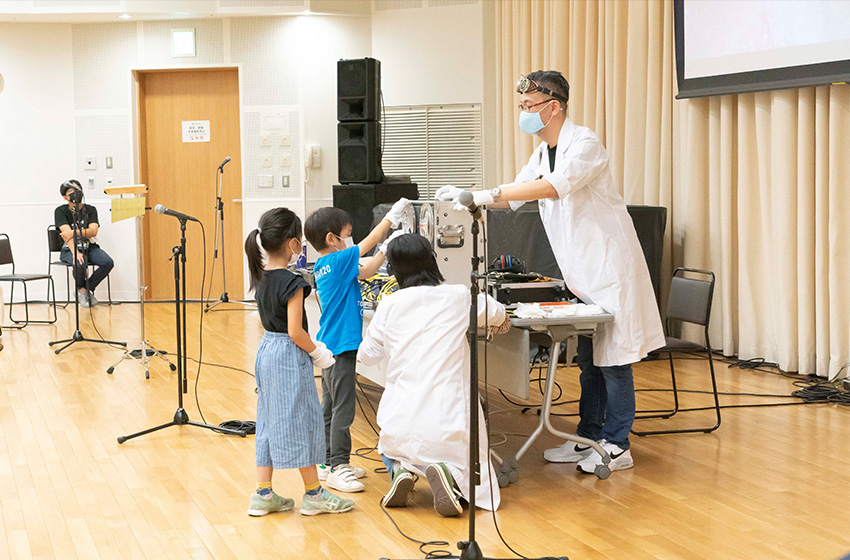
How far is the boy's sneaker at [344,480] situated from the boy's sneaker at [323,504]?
0.21m

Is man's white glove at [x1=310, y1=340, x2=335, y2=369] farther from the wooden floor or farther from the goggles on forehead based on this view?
the goggles on forehead

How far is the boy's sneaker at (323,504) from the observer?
3.27m

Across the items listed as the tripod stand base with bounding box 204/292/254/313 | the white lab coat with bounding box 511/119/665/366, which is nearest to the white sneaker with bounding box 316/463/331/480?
the white lab coat with bounding box 511/119/665/366

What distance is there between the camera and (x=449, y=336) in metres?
3.22

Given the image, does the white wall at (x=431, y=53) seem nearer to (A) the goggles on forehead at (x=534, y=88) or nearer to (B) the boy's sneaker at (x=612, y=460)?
(A) the goggles on forehead at (x=534, y=88)

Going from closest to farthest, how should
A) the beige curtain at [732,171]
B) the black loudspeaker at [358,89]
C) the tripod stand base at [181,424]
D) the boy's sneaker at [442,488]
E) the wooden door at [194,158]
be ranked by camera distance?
1. the boy's sneaker at [442,488]
2. the tripod stand base at [181,424]
3. the beige curtain at [732,171]
4. the black loudspeaker at [358,89]
5. the wooden door at [194,158]

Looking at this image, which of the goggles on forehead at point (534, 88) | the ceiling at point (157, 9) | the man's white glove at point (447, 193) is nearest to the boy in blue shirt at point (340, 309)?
the man's white glove at point (447, 193)

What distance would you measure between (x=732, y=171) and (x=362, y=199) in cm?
322

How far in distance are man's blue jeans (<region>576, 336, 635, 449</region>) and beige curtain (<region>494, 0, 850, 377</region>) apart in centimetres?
211

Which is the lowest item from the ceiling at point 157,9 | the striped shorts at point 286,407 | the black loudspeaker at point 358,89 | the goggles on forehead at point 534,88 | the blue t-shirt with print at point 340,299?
the striped shorts at point 286,407

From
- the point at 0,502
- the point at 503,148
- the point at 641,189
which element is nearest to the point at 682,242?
the point at 641,189

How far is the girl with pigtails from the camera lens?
10.5ft

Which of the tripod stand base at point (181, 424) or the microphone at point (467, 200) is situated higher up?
the microphone at point (467, 200)

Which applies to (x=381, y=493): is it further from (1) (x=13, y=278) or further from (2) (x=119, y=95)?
(2) (x=119, y=95)
